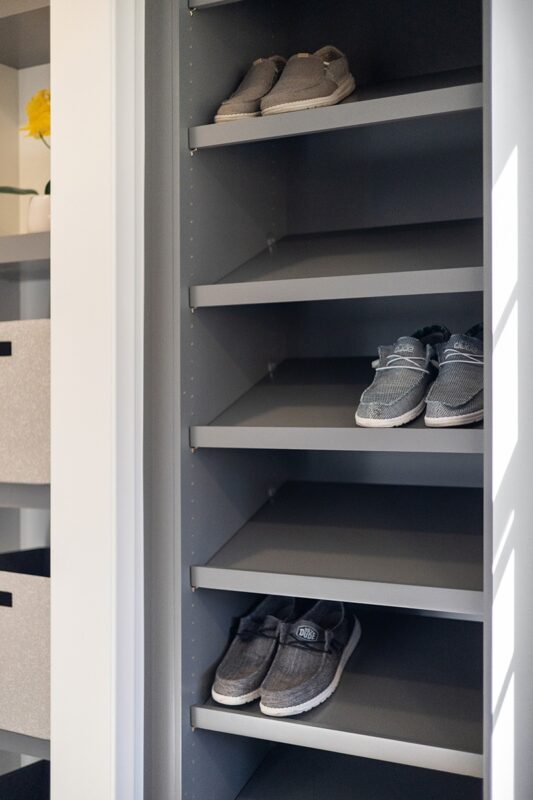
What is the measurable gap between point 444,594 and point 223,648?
498 millimetres

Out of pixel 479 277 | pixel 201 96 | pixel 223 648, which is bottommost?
pixel 223 648

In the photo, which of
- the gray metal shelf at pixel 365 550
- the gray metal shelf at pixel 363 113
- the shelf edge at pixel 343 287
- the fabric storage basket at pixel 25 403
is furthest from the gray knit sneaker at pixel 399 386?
the fabric storage basket at pixel 25 403

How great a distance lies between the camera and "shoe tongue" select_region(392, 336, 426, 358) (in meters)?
1.41

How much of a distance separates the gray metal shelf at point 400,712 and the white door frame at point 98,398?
183 millimetres

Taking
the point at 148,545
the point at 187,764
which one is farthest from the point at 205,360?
the point at 187,764

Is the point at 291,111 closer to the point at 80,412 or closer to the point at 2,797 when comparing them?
the point at 80,412

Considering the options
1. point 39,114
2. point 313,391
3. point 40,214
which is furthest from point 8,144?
point 313,391

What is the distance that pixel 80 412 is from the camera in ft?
4.59

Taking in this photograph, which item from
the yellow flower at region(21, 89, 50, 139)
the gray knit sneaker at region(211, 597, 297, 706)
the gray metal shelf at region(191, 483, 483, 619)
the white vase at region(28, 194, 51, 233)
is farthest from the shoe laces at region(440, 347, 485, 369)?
the yellow flower at region(21, 89, 50, 139)

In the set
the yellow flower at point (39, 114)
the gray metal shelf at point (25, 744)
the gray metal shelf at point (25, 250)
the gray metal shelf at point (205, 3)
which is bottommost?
the gray metal shelf at point (25, 744)

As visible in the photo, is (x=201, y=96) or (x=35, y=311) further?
(x=35, y=311)

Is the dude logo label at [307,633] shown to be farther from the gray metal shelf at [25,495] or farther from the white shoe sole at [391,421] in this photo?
the gray metal shelf at [25,495]

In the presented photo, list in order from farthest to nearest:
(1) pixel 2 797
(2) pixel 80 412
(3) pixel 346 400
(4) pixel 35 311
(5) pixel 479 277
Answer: (4) pixel 35 311 < (1) pixel 2 797 < (3) pixel 346 400 < (2) pixel 80 412 < (5) pixel 479 277

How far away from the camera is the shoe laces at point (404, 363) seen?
4.57 feet
